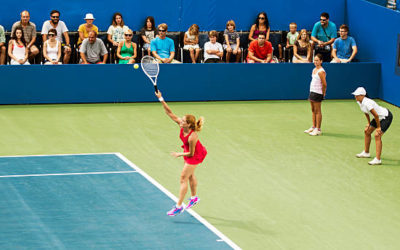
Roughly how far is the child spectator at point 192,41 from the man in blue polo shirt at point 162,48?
3.09 feet

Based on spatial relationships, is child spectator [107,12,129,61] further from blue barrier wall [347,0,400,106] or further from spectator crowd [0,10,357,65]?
blue barrier wall [347,0,400,106]

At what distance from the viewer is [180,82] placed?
20.8 metres

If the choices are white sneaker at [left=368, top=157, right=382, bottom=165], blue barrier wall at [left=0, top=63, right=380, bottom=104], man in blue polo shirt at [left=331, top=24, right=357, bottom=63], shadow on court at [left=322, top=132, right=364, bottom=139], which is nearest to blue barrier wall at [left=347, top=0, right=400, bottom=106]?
blue barrier wall at [left=0, top=63, right=380, bottom=104]

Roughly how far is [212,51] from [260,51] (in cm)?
144

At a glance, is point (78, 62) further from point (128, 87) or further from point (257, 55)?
point (257, 55)

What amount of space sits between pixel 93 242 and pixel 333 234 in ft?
11.3

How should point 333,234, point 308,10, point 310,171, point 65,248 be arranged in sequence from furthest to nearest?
1. point 308,10
2. point 310,171
3. point 333,234
4. point 65,248

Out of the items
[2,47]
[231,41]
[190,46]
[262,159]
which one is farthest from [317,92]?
[2,47]

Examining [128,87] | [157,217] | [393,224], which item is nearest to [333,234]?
[393,224]

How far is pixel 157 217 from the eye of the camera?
11.1 m

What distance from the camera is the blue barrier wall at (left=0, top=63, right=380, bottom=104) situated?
65.2 ft

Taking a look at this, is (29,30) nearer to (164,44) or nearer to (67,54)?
(67,54)

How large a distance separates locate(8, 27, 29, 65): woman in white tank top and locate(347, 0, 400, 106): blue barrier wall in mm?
10390

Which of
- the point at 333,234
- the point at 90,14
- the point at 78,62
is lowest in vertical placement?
the point at 333,234
